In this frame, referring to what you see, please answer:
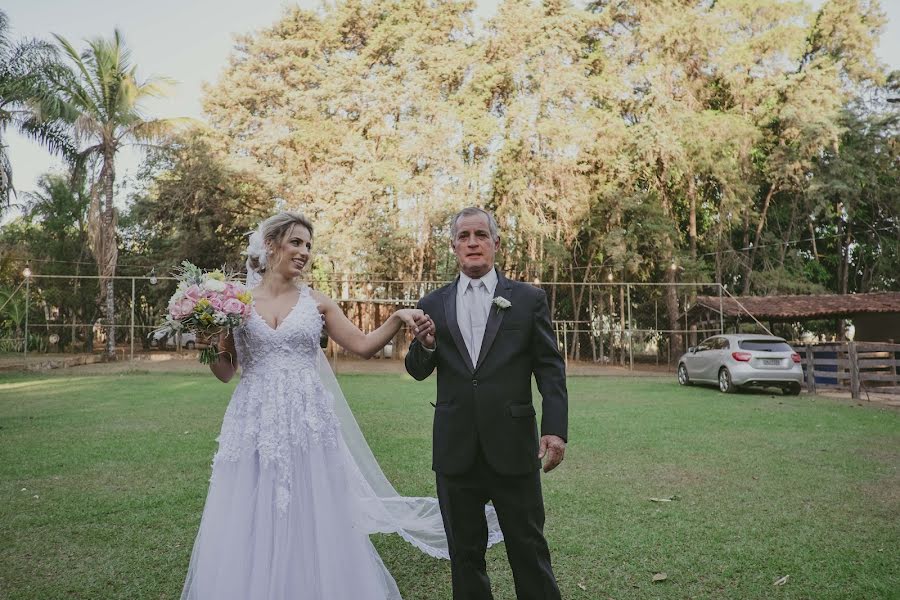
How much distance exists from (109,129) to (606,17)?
22.3m

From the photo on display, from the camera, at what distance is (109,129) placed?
1072 inches

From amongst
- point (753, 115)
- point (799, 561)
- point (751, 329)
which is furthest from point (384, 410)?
point (753, 115)

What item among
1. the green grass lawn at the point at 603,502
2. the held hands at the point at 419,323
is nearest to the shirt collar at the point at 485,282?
the held hands at the point at 419,323

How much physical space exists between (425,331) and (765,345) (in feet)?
53.3

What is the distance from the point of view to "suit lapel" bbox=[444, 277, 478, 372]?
3.17m

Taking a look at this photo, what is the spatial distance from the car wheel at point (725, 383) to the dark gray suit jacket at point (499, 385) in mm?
15443

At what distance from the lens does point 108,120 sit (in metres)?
27.2

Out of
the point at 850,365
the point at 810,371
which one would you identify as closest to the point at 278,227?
the point at 850,365

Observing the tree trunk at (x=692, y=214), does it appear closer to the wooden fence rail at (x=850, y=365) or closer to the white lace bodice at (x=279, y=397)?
the wooden fence rail at (x=850, y=365)

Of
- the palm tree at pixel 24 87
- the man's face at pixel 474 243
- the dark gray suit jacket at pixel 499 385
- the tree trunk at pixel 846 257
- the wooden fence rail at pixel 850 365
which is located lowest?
the wooden fence rail at pixel 850 365

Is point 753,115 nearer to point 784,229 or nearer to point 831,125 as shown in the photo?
point 831,125

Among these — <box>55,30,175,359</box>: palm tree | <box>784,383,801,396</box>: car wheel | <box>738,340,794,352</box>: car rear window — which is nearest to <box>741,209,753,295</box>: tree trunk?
<box>784,383,801,396</box>: car wheel

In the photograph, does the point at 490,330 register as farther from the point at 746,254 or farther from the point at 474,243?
the point at 746,254

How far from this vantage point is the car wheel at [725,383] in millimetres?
17125
